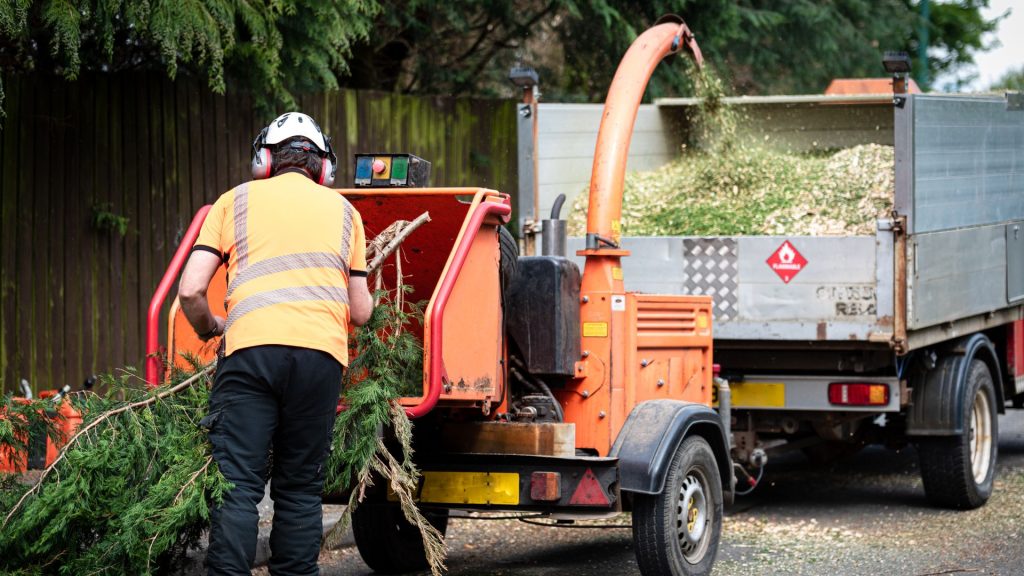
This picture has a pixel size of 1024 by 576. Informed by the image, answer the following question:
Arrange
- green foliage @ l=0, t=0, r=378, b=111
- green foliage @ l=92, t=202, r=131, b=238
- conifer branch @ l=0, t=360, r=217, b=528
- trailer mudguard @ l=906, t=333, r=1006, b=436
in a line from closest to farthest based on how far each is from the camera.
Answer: conifer branch @ l=0, t=360, r=217, b=528
green foliage @ l=0, t=0, r=378, b=111
trailer mudguard @ l=906, t=333, r=1006, b=436
green foliage @ l=92, t=202, r=131, b=238

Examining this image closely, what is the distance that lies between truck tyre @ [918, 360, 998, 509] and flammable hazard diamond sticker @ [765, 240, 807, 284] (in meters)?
1.38

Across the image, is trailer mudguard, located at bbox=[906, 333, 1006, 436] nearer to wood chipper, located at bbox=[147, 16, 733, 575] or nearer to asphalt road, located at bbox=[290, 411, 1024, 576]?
asphalt road, located at bbox=[290, 411, 1024, 576]

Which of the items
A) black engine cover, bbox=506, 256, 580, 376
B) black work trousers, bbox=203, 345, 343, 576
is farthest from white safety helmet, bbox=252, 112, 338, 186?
black engine cover, bbox=506, 256, 580, 376

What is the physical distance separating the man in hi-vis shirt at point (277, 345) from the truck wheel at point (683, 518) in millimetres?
1690

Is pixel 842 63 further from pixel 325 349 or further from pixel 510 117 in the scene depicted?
pixel 325 349

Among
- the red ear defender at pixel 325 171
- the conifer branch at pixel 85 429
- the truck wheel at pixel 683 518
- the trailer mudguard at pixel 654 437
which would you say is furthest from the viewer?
the truck wheel at pixel 683 518

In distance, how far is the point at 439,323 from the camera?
5055mm

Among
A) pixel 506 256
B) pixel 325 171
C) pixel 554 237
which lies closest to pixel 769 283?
pixel 554 237

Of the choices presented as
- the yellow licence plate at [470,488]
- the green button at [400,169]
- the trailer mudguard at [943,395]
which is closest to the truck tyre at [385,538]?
the yellow licence plate at [470,488]

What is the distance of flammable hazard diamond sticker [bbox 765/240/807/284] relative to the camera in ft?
26.0

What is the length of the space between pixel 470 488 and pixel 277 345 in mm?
1429

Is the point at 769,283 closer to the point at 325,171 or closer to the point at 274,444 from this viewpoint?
the point at 325,171

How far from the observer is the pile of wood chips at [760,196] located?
8414mm

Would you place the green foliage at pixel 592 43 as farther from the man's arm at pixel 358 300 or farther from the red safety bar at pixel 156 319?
the man's arm at pixel 358 300
